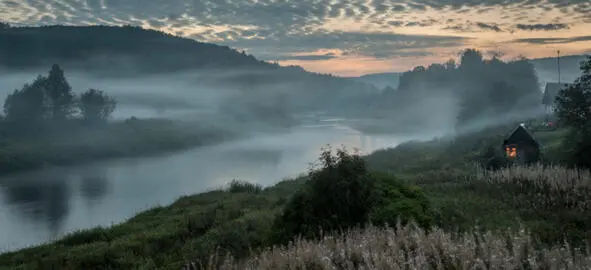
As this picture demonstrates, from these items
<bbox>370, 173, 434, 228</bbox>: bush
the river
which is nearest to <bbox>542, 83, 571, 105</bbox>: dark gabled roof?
the river

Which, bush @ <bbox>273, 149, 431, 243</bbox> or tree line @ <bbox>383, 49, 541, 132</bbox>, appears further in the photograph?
tree line @ <bbox>383, 49, 541, 132</bbox>

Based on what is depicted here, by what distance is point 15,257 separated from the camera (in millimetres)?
19766

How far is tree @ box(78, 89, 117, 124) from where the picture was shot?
10781cm

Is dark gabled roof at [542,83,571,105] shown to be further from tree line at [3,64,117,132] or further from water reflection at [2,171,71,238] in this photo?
tree line at [3,64,117,132]

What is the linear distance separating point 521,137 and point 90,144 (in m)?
81.1

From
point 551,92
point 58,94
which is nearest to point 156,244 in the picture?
point 551,92

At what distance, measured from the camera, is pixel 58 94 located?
102 meters

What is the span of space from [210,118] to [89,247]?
169m

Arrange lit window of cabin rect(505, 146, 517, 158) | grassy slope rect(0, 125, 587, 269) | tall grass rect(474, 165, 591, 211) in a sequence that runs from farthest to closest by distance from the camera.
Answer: lit window of cabin rect(505, 146, 517, 158)
tall grass rect(474, 165, 591, 211)
grassy slope rect(0, 125, 587, 269)

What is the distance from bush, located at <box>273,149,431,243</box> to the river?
2387 centimetres

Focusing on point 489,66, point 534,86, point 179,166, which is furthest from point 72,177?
point 489,66

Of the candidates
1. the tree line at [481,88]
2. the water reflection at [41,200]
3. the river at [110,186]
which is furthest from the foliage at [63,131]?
the tree line at [481,88]

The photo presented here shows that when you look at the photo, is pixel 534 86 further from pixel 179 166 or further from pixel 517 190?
pixel 517 190

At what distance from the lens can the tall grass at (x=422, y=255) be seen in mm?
8094
